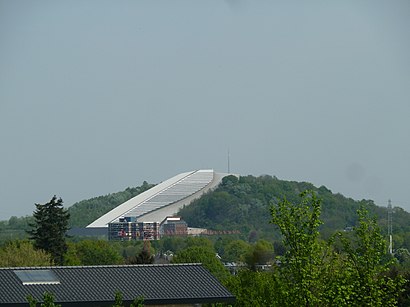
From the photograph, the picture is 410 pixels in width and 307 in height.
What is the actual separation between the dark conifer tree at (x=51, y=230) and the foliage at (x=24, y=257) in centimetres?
78

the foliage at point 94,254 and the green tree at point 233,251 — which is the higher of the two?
the green tree at point 233,251

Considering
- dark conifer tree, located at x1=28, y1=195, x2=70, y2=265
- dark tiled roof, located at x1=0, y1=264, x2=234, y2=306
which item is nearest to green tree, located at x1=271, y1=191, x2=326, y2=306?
dark tiled roof, located at x1=0, y1=264, x2=234, y2=306

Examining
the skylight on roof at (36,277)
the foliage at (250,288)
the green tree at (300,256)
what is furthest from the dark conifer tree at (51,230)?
the green tree at (300,256)

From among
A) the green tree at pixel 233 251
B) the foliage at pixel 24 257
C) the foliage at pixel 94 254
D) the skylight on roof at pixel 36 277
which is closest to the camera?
the skylight on roof at pixel 36 277

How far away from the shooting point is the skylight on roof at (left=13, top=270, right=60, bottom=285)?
126 ft

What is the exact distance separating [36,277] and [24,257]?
72.0 ft

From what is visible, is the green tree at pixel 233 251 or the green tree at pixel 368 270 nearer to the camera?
the green tree at pixel 368 270

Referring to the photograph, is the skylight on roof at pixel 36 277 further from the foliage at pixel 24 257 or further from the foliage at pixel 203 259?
the foliage at pixel 203 259

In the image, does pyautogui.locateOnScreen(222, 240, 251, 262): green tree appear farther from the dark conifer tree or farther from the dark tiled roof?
the dark tiled roof

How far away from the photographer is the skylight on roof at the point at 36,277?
3850 cm

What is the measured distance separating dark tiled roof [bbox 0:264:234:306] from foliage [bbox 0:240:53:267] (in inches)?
721

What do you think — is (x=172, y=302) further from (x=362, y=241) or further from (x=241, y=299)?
(x=362, y=241)

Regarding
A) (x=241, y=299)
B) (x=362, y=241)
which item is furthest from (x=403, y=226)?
(x=362, y=241)

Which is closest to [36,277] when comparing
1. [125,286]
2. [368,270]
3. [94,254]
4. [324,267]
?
[125,286]
